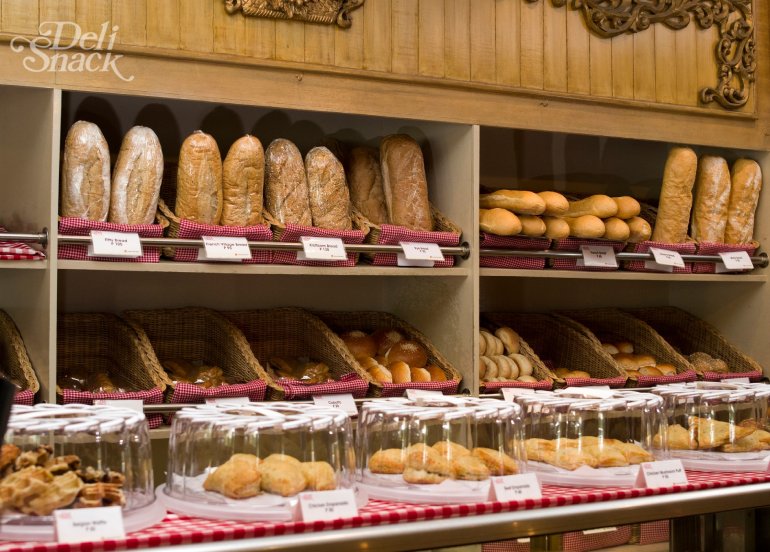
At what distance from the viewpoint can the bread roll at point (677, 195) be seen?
3.42 metres

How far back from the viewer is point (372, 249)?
285cm

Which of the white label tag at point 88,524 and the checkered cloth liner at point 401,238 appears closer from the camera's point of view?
the white label tag at point 88,524

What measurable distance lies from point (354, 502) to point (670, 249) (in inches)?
86.2

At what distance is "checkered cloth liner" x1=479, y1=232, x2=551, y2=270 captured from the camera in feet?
10.0

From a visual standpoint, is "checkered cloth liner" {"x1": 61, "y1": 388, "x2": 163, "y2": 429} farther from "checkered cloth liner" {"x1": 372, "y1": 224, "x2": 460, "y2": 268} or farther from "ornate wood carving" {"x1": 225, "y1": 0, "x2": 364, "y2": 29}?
"ornate wood carving" {"x1": 225, "y1": 0, "x2": 364, "y2": 29}

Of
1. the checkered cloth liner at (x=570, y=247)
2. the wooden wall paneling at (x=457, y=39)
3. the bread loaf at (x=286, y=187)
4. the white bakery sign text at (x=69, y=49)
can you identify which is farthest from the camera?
the checkered cloth liner at (x=570, y=247)

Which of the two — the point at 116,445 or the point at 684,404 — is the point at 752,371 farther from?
the point at 116,445

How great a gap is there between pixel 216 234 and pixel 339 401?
22.9 inches

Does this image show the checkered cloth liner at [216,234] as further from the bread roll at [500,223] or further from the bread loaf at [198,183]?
the bread roll at [500,223]

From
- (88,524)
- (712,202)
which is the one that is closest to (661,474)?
(88,524)

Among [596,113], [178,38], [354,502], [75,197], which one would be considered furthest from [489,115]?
[354,502]

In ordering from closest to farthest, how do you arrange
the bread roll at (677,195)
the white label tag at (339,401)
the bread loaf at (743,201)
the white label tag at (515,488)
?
the white label tag at (515,488) → the white label tag at (339,401) → the bread roll at (677,195) → the bread loaf at (743,201)

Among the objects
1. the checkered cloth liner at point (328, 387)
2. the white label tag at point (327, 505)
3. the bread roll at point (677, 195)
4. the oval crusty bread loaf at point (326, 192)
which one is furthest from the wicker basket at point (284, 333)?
the white label tag at point (327, 505)

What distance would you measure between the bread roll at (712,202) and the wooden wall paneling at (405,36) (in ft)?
4.11
